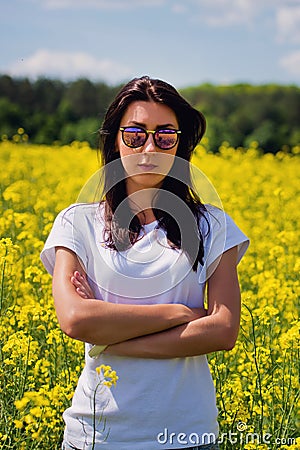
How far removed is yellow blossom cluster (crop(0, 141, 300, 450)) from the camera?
2.80 metres

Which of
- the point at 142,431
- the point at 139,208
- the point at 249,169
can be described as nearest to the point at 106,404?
the point at 142,431

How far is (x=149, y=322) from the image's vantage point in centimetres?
221

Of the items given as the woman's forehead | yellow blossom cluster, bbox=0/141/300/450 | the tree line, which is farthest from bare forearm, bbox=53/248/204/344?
the tree line

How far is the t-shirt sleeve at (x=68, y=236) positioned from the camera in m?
2.31

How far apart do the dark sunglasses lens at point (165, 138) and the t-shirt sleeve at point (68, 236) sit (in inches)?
12.9

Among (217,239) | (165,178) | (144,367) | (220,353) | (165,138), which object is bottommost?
(220,353)

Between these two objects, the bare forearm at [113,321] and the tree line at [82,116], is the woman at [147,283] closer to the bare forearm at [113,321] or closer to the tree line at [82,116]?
the bare forearm at [113,321]

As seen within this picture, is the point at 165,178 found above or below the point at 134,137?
below

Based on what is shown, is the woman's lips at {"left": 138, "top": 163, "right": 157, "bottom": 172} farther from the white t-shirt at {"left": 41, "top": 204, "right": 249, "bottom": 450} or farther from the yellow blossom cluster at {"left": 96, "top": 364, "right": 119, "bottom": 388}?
the yellow blossom cluster at {"left": 96, "top": 364, "right": 119, "bottom": 388}

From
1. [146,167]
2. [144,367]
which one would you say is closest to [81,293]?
[144,367]

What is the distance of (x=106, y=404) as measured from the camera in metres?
2.21

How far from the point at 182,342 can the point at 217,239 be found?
322 millimetres

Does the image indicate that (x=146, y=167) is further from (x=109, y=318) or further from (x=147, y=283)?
(x=109, y=318)

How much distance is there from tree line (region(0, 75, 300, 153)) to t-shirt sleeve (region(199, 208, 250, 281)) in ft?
39.6
